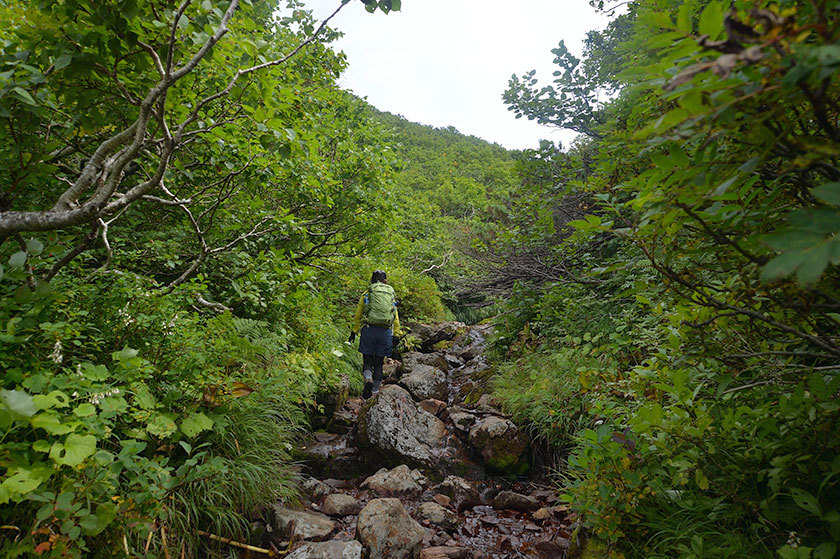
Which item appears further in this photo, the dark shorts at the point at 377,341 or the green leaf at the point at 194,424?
the dark shorts at the point at 377,341

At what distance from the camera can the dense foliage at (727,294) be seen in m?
0.71

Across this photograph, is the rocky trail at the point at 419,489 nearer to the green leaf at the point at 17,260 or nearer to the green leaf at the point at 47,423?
the green leaf at the point at 47,423

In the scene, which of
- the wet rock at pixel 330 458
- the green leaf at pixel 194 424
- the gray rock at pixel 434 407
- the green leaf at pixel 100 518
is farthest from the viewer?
the gray rock at pixel 434 407

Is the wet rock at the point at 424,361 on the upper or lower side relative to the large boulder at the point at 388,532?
upper

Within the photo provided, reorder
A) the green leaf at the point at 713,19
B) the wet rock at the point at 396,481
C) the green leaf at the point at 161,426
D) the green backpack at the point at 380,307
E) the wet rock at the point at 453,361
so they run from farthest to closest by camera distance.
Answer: the wet rock at the point at 453,361
the green backpack at the point at 380,307
the wet rock at the point at 396,481
the green leaf at the point at 161,426
the green leaf at the point at 713,19

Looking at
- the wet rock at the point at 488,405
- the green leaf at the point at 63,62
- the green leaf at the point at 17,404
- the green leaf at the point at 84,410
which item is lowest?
the wet rock at the point at 488,405

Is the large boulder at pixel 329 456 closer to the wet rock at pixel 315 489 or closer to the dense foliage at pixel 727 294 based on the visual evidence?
the wet rock at pixel 315 489

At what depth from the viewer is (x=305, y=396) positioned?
4.55 metres

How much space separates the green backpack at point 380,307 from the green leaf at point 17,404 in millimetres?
4891

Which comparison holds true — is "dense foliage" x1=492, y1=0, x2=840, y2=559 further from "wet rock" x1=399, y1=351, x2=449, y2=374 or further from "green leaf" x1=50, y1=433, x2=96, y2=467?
"wet rock" x1=399, y1=351, x2=449, y2=374

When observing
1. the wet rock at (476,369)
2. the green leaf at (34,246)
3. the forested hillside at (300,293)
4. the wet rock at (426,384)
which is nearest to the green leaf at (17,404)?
the forested hillside at (300,293)

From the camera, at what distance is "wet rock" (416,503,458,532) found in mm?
3531

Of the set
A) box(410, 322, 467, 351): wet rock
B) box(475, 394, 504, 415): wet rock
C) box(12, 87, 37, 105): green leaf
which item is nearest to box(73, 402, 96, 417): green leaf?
box(12, 87, 37, 105): green leaf

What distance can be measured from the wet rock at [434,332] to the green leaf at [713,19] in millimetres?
9324
